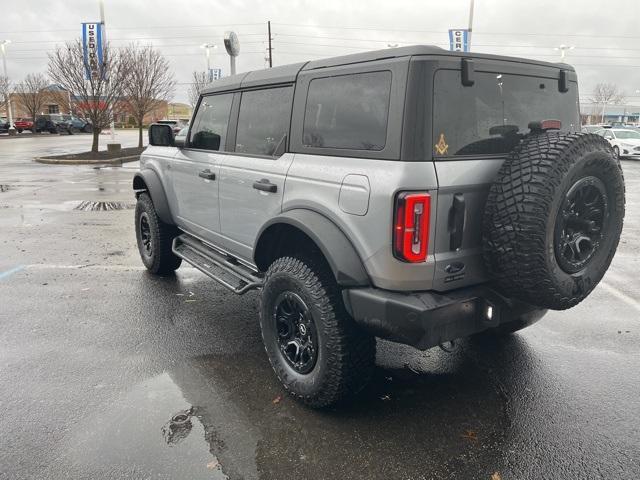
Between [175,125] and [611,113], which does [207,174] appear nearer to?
[175,125]

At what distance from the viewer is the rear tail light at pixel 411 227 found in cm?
242

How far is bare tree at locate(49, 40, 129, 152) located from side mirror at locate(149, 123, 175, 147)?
16540mm

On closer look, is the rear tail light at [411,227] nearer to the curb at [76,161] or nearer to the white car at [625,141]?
the curb at [76,161]

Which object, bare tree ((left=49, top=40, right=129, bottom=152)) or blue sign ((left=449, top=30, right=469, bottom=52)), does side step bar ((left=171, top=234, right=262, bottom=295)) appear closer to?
bare tree ((left=49, top=40, right=129, bottom=152))

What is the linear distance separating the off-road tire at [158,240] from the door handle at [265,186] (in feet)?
7.48

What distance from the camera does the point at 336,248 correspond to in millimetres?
2701

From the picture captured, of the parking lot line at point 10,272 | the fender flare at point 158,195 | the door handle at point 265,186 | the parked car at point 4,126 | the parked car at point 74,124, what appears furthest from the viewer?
the parked car at point 74,124

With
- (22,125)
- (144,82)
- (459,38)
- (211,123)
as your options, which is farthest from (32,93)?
(211,123)

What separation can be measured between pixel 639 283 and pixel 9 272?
7.10m

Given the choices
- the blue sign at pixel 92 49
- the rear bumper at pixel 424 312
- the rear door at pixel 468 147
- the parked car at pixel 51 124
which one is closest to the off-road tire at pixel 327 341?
the rear bumper at pixel 424 312

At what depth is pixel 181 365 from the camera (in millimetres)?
3588

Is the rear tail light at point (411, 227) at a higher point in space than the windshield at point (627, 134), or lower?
lower

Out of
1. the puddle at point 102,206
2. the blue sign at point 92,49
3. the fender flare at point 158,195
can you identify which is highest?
the blue sign at point 92,49

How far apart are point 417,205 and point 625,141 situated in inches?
976
